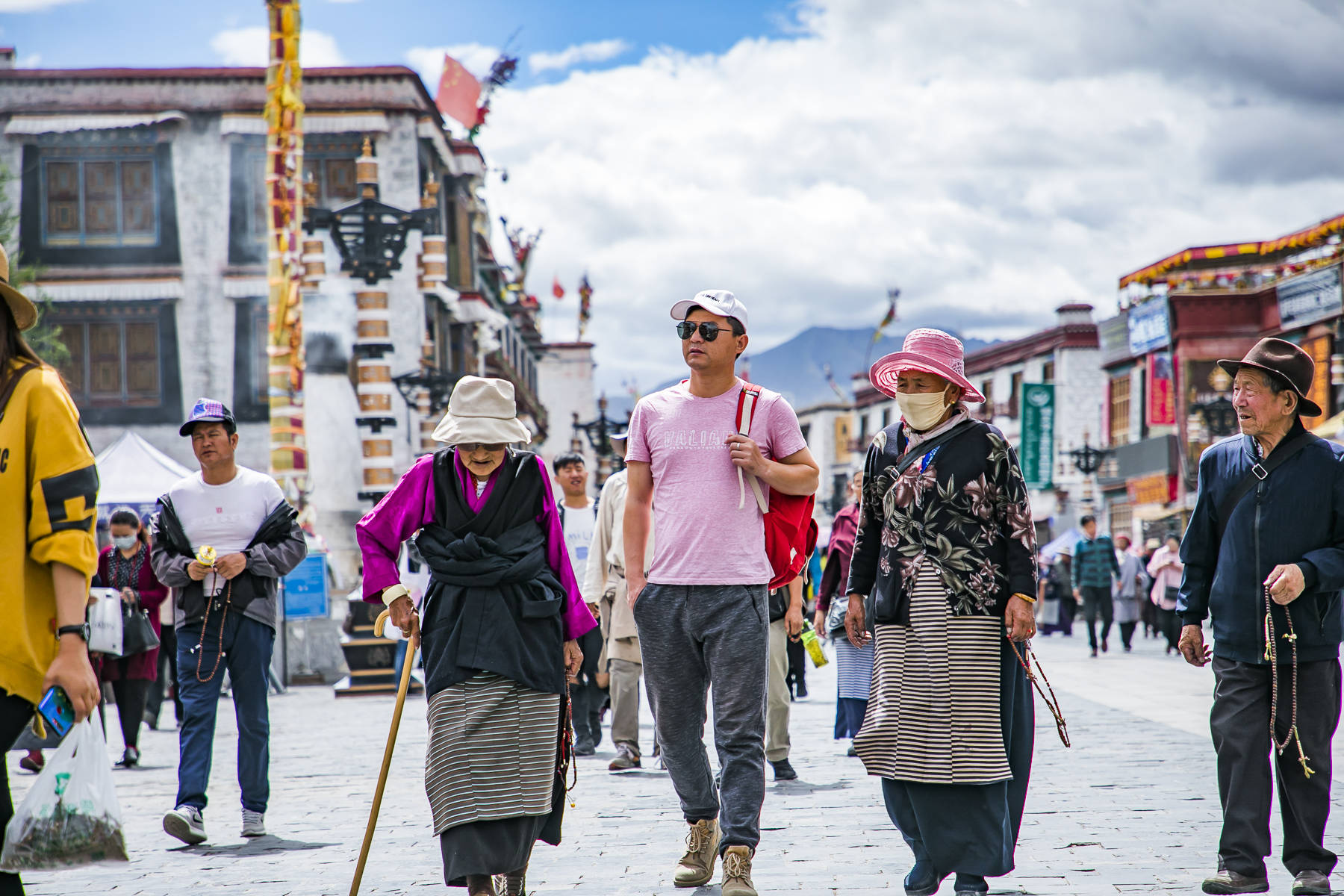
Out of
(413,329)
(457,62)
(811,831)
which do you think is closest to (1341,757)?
(811,831)

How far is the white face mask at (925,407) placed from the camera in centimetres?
526

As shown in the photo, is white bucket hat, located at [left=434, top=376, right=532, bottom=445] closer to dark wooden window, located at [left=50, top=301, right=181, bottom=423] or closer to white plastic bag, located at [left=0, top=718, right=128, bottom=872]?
white plastic bag, located at [left=0, top=718, right=128, bottom=872]

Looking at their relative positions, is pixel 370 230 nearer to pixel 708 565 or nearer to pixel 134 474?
pixel 134 474

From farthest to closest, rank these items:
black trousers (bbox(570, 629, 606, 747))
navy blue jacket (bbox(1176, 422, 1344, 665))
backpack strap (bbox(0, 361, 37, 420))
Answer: black trousers (bbox(570, 629, 606, 747))
navy blue jacket (bbox(1176, 422, 1344, 665))
backpack strap (bbox(0, 361, 37, 420))

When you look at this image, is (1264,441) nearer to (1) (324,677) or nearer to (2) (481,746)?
(2) (481,746)

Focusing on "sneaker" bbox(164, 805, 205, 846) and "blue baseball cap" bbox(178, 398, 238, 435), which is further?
"blue baseball cap" bbox(178, 398, 238, 435)

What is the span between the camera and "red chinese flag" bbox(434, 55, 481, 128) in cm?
3850

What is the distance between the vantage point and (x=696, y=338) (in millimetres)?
5770

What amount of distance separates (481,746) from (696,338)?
5.74 feet

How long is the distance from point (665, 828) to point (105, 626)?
580 cm

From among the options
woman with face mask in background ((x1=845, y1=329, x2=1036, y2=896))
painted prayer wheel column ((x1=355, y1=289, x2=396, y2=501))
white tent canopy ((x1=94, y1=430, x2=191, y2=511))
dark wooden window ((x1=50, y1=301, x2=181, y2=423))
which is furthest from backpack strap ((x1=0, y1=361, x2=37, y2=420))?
dark wooden window ((x1=50, y1=301, x2=181, y2=423))

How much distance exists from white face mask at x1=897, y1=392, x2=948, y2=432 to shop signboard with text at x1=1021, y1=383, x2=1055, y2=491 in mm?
49443

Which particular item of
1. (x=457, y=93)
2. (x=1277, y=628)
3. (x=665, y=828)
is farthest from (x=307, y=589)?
(x=457, y=93)

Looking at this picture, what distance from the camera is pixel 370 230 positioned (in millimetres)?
19297
